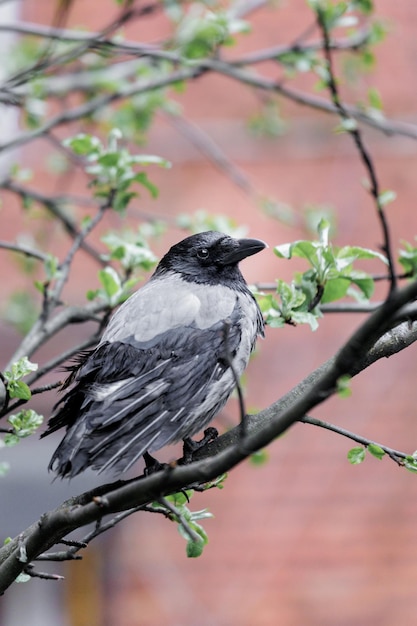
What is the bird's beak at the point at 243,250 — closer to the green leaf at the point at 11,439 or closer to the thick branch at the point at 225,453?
the thick branch at the point at 225,453

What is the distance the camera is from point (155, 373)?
2.30 meters

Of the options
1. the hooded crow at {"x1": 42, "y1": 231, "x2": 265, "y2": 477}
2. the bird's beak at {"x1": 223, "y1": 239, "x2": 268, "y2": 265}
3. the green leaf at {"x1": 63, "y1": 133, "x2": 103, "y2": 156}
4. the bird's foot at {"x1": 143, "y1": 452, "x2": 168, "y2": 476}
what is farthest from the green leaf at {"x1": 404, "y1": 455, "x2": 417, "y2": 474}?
the green leaf at {"x1": 63, "y1": 133, "x2": 103, "y2": 156}

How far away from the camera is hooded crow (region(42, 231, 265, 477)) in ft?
6.85

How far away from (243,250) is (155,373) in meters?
0.74

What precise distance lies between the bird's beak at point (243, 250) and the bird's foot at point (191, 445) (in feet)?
2.02

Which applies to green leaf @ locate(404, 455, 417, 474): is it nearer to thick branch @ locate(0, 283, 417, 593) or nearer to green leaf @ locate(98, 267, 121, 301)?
thick branch @ locate(0, 283, 417, 593)

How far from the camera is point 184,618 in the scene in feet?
17.8

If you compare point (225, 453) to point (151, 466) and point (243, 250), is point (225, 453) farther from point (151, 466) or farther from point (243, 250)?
point (243, 250)

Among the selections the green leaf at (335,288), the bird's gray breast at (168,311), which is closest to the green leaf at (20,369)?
the bird's gray breast at (168,311)

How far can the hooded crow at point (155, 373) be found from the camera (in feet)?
6.85

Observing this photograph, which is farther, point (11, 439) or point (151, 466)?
point (151, 466)

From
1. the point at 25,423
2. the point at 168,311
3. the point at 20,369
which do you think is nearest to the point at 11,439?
the point at 25,423

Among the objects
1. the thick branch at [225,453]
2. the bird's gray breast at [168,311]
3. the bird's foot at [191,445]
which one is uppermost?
the bird's gray breast at [168,311]

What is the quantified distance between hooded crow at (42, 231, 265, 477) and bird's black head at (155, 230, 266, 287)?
0.01m
